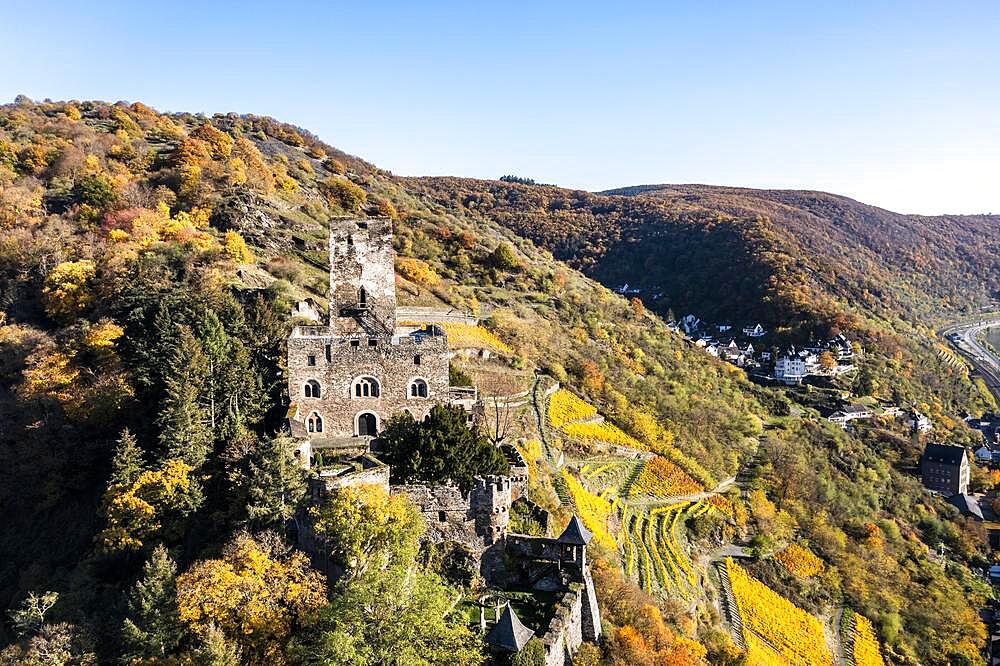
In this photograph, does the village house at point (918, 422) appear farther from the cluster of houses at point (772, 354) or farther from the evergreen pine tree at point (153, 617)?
the evergreen pine tree at point (153, 617)

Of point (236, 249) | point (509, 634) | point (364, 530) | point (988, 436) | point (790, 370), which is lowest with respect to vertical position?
point (988, 436)

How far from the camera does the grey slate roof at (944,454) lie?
76000 millimetres

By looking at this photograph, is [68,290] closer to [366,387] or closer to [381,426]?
[366,387]

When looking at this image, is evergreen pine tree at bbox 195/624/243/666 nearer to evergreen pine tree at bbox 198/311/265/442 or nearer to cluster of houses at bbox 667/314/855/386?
evergreen pine tree at bbox 198/311/265/442

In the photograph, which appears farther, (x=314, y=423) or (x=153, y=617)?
(x=314, y=423)

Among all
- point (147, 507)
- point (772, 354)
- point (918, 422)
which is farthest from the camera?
point (772, 354)

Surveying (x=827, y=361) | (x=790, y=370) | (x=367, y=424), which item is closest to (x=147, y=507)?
(x=367, y=424)

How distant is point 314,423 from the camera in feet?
90.9

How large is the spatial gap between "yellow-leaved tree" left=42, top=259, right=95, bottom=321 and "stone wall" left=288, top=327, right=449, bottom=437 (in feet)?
55.0

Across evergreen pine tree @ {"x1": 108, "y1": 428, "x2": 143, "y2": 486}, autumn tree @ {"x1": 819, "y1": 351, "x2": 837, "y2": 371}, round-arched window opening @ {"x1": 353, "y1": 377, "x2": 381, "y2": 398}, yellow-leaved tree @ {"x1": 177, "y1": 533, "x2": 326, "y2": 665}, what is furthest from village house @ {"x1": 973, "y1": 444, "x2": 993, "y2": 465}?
evergreen pine tree @ {"x1": 108, "y1": 428, "x2": 143, "y2": 486}

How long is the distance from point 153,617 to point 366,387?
37.9 ft

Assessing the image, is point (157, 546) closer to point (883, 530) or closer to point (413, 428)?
point (413, 428)

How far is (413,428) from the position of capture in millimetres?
24734

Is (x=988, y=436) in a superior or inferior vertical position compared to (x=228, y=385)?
inferior
